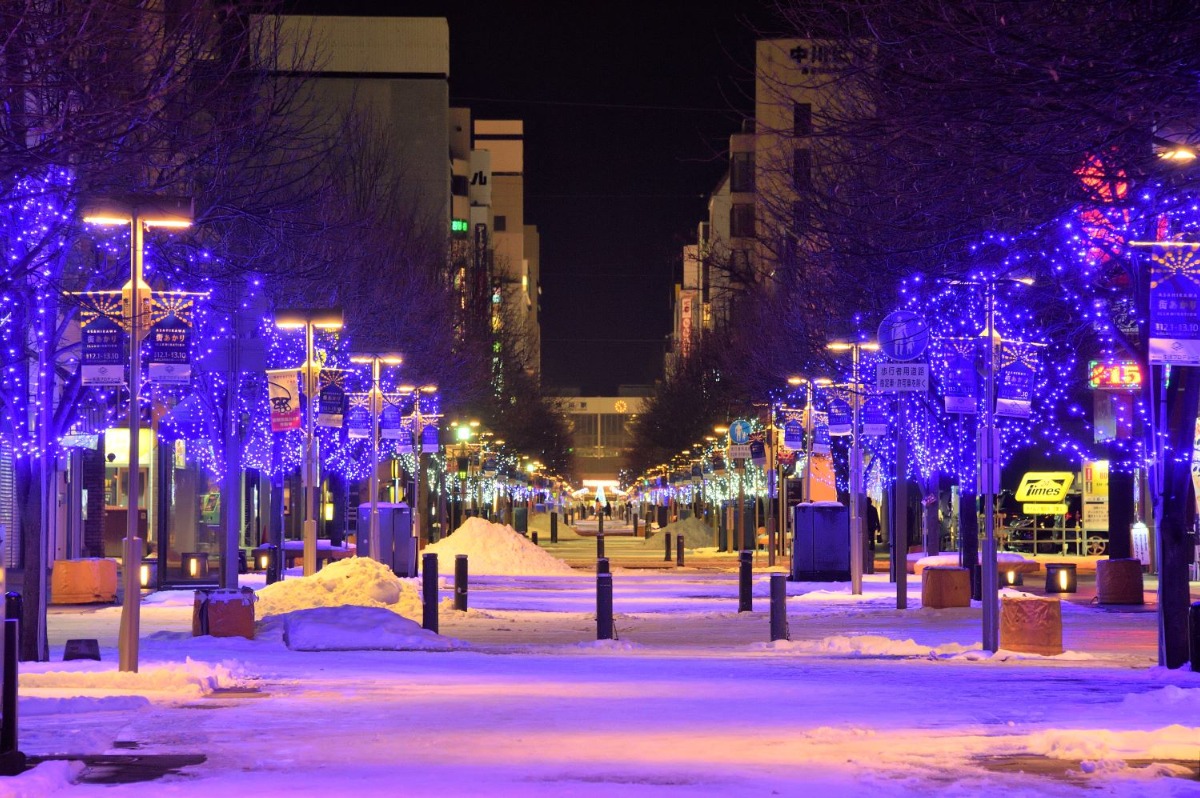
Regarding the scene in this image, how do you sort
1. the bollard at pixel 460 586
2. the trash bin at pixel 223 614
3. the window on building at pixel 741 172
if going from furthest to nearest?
1. the window on building at pixel 741 172
2. the bollard at pixel 460 586
3. the trash bin at pixel 223 614

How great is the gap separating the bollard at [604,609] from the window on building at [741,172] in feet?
308

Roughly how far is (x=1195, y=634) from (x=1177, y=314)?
123 inches

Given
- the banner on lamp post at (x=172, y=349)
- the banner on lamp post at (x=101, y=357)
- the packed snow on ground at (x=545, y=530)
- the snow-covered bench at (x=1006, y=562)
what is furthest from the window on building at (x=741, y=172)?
the banner on lamp post at (x=101, y=357)

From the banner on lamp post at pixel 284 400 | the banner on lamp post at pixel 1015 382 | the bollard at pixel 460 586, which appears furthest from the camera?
the banner on lamp post at pixel 284 400

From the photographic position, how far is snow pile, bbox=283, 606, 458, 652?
2158 cm

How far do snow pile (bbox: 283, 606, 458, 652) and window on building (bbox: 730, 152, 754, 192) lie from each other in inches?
3755

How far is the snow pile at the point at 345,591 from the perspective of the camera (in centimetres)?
2655

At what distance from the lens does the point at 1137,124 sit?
1450 cm

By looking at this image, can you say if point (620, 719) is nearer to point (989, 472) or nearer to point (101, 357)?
point (101, 357)

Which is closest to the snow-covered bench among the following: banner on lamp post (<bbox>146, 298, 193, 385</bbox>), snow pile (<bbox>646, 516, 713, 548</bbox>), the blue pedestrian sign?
the blue pedestrian sign

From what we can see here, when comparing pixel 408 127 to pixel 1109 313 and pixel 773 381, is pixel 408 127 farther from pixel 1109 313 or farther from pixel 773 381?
pixel 1109 313

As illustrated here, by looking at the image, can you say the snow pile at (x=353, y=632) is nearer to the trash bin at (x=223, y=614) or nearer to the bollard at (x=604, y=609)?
the trash bin at (x=223, y=614)

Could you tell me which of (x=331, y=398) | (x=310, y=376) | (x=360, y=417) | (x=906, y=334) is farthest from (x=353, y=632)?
(x=360, y=417)

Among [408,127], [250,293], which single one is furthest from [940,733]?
[408,127]
